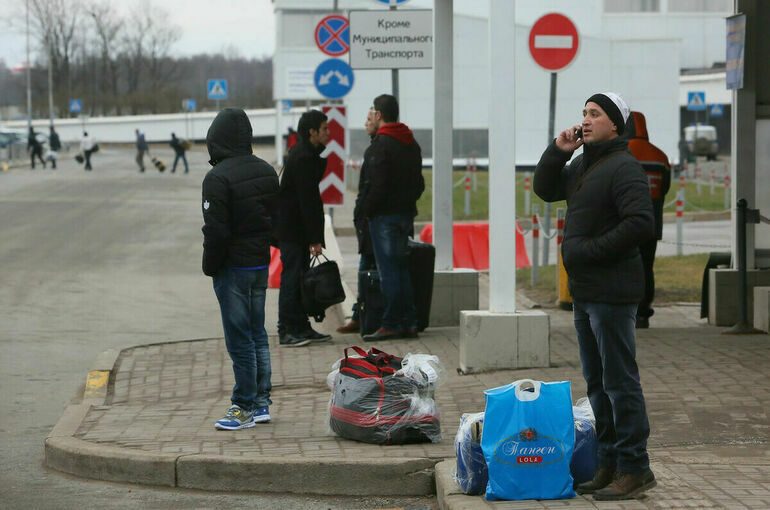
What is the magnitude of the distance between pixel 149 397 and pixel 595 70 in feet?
151

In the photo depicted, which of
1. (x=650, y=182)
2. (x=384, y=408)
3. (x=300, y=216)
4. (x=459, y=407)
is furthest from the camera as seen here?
(x=650, y=182)

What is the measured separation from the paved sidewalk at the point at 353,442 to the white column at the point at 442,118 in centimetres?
132

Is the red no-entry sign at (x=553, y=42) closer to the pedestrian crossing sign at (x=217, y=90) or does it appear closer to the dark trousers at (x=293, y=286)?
the dark trousers at (x=293, y=286)

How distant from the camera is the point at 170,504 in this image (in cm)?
598

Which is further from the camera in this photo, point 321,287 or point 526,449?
point 321,287

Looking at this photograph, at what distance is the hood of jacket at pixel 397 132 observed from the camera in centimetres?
991

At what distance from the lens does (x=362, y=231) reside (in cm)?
1020

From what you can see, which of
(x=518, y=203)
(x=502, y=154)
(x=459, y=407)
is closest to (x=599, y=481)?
(x=459, y=407)

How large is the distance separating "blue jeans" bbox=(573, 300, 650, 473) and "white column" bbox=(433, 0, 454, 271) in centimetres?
535

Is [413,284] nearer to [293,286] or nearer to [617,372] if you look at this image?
[293,286]

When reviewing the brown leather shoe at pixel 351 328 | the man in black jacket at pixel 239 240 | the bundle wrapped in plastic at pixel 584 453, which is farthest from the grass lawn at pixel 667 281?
the bundle wrapped in plastic at pixel 584 453

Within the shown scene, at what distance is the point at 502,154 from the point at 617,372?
329cm

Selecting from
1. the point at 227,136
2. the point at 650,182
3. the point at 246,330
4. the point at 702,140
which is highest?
the point at 227,136

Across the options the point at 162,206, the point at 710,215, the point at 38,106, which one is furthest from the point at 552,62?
the point at 38,106
